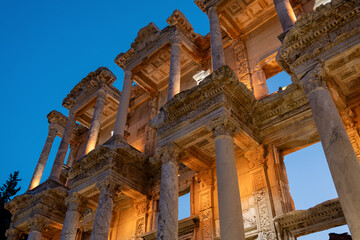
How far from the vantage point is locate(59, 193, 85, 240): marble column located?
1387 centimetres

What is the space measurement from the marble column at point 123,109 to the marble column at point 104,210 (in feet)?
8.36

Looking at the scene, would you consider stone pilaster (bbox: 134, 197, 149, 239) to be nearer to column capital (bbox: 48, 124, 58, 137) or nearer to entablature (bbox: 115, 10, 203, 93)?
entablature (bbox: 115, 10, 203, 93)

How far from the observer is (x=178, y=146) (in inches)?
489

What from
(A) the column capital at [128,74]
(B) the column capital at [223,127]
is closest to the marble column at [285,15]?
(B) the column capital at [223,127]

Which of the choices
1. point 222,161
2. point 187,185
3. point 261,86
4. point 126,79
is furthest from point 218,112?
point 126,79

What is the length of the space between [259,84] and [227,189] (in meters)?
6.11

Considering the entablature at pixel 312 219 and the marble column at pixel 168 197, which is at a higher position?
the marble column at pixel 168 197

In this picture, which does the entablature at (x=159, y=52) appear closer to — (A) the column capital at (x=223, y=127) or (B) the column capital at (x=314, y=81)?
(A) the column capital at (x=223, y=127)

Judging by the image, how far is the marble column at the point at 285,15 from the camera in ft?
37.3

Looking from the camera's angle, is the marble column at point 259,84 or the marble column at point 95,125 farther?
the marble column at point 95,125

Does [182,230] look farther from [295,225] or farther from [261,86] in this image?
[261,86]

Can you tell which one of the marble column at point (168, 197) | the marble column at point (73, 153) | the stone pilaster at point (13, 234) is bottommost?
the marble column at point (168, 197)

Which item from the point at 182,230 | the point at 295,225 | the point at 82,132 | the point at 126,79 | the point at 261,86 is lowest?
the point at 295,225

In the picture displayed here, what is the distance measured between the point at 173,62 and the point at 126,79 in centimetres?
353
